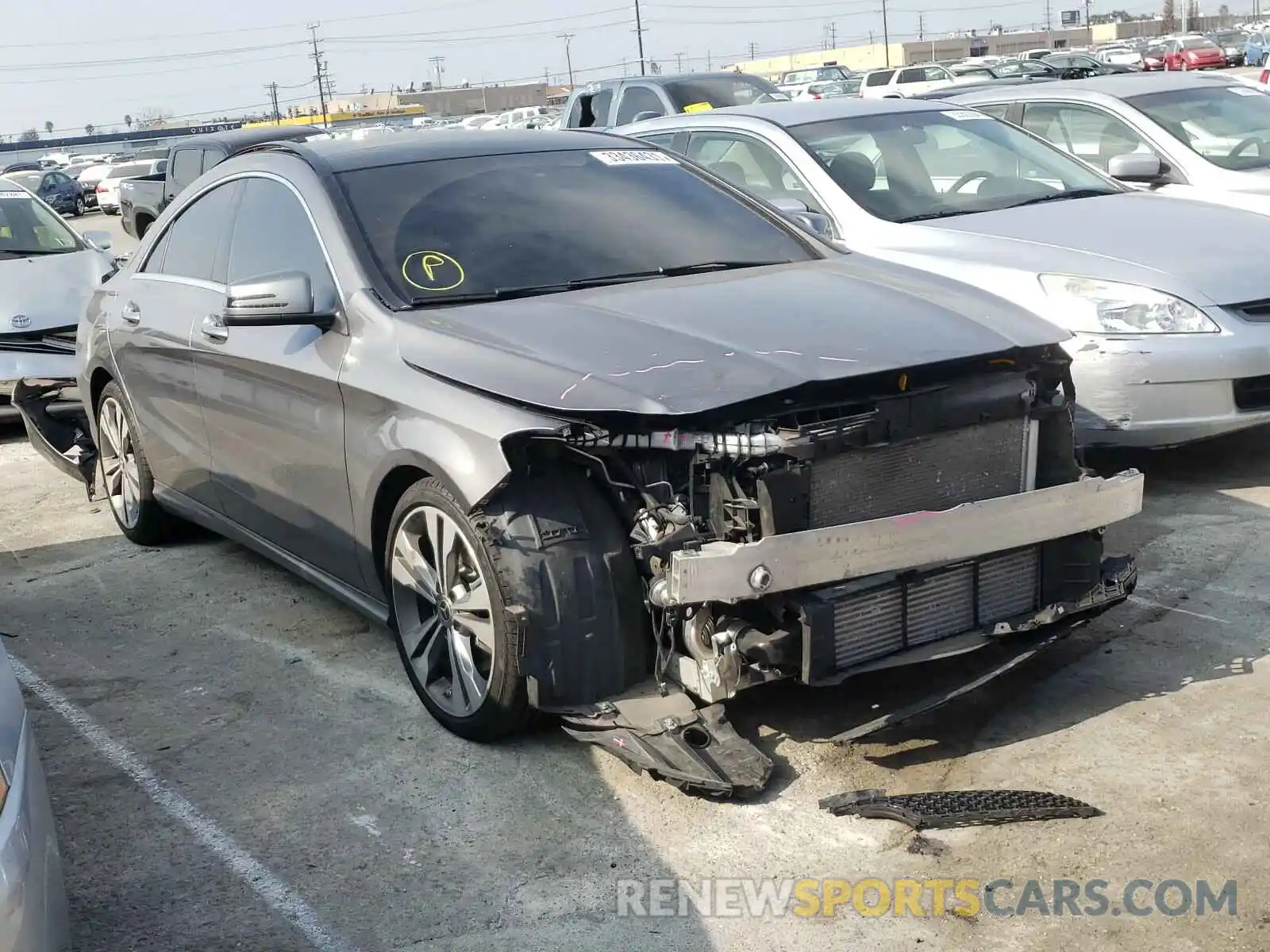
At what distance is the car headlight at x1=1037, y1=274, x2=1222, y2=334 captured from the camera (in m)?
5.86

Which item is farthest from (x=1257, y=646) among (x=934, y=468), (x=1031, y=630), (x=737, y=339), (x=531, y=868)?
(x=531, y=868)

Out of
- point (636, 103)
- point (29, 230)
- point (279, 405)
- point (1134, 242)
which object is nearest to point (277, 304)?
point (279, 405)

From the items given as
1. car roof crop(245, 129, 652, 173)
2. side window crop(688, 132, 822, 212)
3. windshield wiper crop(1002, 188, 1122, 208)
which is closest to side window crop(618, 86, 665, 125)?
side window crop(688, 132, 822, 212)

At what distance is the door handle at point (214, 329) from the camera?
506 cm

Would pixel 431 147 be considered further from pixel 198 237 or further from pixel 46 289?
pixel 46 289

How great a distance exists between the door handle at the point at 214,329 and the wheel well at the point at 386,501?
115cm

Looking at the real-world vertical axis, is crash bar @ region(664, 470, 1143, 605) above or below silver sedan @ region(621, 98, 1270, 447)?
below

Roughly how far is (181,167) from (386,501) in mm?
15329

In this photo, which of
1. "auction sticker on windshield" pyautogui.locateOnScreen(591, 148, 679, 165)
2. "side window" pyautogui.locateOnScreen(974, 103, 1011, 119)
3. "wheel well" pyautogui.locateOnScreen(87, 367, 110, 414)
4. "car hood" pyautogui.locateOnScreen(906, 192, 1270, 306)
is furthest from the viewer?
"side window" pyautogui.locateOnScreen(974, 103, 1011, 119)

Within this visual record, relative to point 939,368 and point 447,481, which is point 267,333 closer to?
point 447,481

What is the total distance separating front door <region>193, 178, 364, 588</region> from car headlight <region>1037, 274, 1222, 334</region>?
3.20 meters

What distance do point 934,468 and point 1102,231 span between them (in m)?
3.18

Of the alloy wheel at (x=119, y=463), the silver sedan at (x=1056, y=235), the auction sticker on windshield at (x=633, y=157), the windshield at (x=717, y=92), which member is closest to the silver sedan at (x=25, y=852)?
the auction sticker on windshield at (x=633, y=157)

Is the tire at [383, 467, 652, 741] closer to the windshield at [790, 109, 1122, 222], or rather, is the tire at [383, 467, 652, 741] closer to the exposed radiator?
the exposed radiator
